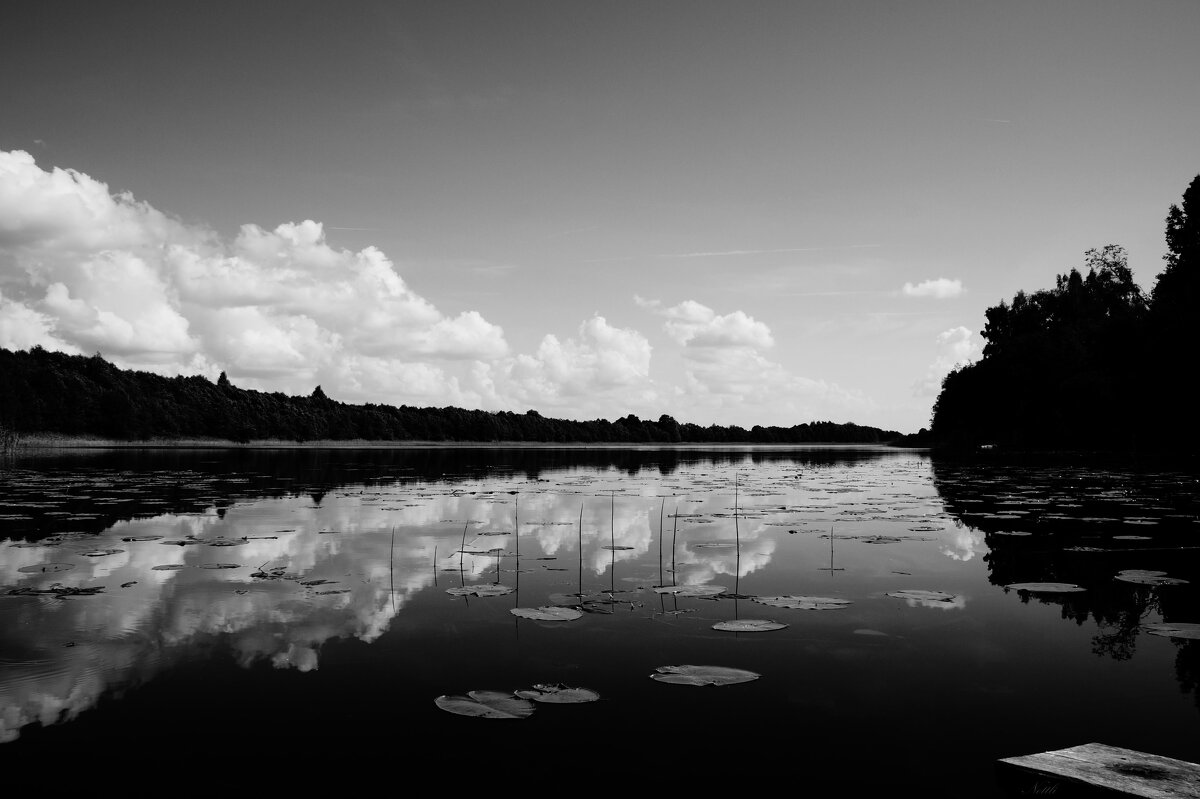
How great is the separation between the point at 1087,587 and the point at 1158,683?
351 centimetres

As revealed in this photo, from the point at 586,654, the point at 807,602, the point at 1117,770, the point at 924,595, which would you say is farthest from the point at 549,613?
the point at 1117,770

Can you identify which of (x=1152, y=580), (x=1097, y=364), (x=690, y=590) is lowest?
(x=690, y=590)

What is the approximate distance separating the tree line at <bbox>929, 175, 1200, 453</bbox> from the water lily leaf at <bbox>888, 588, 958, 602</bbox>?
40.0 metres

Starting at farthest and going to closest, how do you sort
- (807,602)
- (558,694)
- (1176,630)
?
(807,602), (1176,630), (558,694)

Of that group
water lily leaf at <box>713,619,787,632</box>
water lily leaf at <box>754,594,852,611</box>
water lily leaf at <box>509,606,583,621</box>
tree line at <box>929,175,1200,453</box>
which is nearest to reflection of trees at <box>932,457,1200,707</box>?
water lily leaf at <box>754,594,852,611</box>

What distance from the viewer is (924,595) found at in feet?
26.5

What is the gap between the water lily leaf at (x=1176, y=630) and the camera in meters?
6.36

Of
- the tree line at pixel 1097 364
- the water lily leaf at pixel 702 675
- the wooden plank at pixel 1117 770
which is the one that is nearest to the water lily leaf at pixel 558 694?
the water lily leaf at pixel 702 675

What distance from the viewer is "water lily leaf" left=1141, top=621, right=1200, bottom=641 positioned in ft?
20.9

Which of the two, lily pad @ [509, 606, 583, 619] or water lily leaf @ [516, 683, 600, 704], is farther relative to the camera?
lily pad @ [509, 606, 583, 619]

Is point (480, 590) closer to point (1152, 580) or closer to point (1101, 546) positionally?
point (1152, 580)

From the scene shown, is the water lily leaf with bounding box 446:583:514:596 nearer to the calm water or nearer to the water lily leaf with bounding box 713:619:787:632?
the calm water

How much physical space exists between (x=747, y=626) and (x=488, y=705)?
2.85 metres

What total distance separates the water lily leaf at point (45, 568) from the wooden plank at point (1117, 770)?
1046 cm
